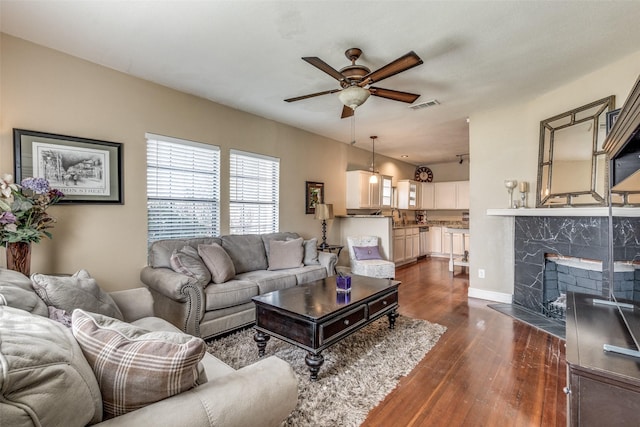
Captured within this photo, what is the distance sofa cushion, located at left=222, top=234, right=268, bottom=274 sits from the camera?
12.6 feet

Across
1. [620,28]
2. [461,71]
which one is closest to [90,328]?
[461,71]

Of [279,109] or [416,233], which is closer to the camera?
[279,109]

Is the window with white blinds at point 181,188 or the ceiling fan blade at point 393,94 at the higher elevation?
the ceiling fan blade at point 393,94

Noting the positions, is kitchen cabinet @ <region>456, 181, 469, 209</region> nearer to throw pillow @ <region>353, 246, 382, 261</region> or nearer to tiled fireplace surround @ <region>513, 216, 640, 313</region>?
throw pillow @ <region>353, 246, 382, 261</region>

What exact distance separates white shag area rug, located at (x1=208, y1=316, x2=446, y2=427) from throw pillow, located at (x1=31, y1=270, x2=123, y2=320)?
1.07 m

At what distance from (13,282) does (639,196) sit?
486 centimetres

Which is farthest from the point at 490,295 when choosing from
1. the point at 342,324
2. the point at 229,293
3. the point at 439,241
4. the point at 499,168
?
the point at 439,241

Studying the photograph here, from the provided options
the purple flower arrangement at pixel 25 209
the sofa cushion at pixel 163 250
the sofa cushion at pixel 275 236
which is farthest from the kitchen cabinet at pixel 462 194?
the purple flower arrangement at pixel 25 209

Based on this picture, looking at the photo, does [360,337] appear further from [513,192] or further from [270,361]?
[513,192]

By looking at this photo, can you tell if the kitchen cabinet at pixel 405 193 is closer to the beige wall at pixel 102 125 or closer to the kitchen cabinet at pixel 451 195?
the kitchen cabinet at pixel 451 195

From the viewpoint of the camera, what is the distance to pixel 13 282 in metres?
1.65

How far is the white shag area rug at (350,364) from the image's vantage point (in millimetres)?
1908

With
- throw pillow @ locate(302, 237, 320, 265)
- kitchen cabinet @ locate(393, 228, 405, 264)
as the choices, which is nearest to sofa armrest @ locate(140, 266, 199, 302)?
throw pillow @ locate(302, 237, 320, 265)

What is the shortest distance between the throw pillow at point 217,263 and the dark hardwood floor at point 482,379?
2.02 metres
